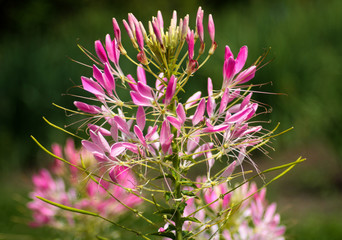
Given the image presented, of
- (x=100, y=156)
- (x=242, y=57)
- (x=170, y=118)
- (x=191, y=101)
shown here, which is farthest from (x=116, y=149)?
(x=242, y=57)

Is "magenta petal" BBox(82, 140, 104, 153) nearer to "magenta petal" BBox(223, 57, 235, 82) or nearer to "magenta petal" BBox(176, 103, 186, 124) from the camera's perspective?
"magenta petal" BBox(176, 103, 186, 124)

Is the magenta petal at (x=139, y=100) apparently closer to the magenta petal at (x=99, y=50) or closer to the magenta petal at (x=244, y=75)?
the magenta petal at (x=99, y=50)

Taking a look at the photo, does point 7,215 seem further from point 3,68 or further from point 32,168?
point 3,68

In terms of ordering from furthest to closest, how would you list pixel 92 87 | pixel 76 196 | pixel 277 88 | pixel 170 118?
pixel 277 88
pixel 76 196
pixel 92 87
pixel 170 118

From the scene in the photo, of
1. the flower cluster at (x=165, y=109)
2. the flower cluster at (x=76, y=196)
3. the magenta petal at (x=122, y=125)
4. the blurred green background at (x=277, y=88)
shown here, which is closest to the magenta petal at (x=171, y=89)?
the flower cluster at (x=165, y=109)

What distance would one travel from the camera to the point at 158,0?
1439 cm

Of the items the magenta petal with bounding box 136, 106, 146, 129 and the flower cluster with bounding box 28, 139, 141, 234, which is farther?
the flower cluster with bounding box 28, 139, 141, 234

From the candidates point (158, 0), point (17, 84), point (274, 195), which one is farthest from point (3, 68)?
point (158, 0)

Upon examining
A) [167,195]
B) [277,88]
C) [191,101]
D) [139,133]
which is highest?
[277,88]

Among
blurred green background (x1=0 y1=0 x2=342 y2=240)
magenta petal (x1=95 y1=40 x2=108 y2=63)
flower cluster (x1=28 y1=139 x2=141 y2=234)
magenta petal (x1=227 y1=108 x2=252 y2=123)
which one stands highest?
blurred green background (x1=0 y1=0 x2=342 y2=240)

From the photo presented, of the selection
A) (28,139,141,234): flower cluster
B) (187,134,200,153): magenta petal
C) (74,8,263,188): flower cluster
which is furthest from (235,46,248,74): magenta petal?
(28,139,141,234): flower cluster

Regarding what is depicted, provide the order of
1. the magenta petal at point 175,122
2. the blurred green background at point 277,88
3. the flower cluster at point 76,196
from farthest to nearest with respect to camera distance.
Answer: the blurred green background at point 277,88 < the flower cluster at point 76,196 < the magenta petal at point 175,122

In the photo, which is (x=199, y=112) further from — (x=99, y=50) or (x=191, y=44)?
(x=99, y=50)

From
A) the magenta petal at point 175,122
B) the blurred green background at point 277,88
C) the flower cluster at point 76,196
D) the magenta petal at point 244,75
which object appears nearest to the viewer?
the magenta petal at point 175,122
